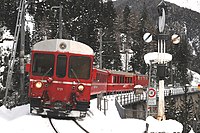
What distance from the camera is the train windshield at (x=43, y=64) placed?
14.6 meters

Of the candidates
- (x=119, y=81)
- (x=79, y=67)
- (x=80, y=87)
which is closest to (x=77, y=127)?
(x=80, y=87)

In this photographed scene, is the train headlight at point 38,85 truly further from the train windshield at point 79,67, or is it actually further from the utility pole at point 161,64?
the utility pole at point 161,64

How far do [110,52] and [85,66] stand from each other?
188 feet

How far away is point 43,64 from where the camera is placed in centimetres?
1473

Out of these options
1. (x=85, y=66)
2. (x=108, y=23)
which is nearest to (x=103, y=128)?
(x=85, y=66)

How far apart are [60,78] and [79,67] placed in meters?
0.89

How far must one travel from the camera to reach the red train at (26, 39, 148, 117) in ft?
46.8

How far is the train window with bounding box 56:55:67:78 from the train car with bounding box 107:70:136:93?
831 inches

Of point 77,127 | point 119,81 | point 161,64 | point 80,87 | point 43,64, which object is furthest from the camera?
point 119,81

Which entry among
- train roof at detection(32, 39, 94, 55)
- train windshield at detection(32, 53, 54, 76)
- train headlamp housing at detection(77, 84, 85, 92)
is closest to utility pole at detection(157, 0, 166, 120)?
train headlamp housing at detection(77, 84, 85, 92)

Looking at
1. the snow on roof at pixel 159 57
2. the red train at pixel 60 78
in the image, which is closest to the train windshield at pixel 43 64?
the red train at pixel 60 78

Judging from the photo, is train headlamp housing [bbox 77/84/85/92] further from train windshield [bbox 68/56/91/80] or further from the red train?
train windshield [bbox 68/56/91/80]

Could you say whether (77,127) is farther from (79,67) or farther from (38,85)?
(79,67)

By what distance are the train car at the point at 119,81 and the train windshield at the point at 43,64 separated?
21238mm
